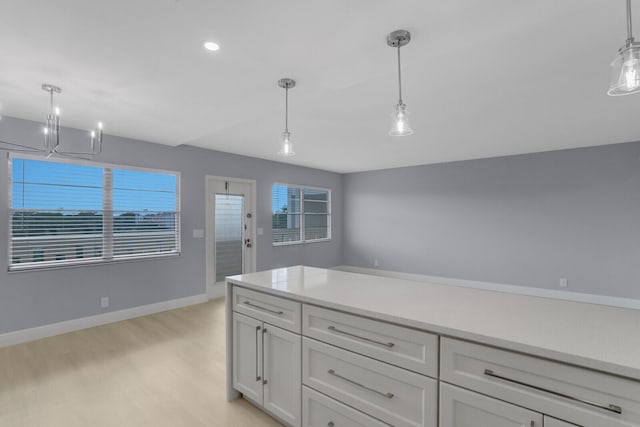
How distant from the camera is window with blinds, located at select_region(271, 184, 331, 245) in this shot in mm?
6090

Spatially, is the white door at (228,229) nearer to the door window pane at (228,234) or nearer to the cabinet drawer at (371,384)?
the door window pane at (228,234)

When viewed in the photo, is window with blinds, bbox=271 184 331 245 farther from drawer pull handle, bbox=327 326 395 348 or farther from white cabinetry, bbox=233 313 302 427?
drawer pull handle, bbox=327 326 395 348

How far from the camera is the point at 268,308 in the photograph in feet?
6.39

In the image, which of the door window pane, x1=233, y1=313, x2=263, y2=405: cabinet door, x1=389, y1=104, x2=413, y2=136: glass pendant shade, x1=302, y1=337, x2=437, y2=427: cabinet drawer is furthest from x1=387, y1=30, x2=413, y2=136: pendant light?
the door window pane

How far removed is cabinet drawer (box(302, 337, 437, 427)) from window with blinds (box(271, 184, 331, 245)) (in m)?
4.35

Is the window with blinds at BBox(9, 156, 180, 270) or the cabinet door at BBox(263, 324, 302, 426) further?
the window with blinds at BBox(9, 156, 180, 270)

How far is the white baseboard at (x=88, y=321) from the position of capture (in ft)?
10.5

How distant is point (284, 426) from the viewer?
6.41 feet

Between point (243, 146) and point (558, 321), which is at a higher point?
point (243, 146)


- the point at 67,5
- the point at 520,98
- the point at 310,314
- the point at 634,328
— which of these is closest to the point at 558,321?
the point at 634,328

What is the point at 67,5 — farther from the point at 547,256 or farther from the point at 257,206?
the point at 547,256

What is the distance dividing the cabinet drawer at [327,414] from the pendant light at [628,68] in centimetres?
184

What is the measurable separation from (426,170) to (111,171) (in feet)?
18.1

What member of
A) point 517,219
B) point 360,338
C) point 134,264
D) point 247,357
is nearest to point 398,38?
point 360,338
